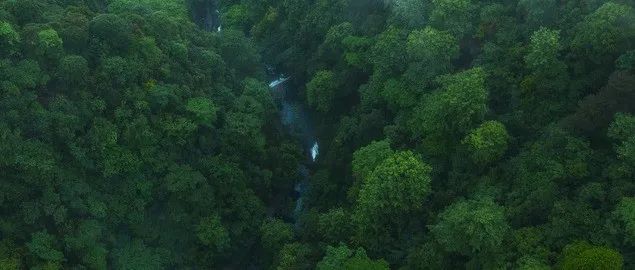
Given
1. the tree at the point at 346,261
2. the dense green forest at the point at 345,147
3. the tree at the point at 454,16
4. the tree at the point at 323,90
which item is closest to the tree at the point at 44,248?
the dense green forest at the point at 345,147

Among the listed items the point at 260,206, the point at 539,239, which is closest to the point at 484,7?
the point at 539,239

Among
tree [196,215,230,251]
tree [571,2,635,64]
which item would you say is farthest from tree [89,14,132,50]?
tree [571,2,635,64]

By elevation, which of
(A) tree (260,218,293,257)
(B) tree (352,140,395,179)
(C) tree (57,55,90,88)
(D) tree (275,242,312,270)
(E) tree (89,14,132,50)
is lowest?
(A) tree (260,218,293,257)

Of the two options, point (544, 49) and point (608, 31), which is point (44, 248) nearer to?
point (544, 49)

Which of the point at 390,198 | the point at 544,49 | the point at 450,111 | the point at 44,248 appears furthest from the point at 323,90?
the point at 44,248

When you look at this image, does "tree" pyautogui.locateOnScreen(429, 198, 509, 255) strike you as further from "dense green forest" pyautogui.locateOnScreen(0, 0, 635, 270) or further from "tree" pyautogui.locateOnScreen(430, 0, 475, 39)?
"tree" pyautogui.locateOnScreen(430, 0, 475, 39)

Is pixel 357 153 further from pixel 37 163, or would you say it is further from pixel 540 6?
pixel 37 163

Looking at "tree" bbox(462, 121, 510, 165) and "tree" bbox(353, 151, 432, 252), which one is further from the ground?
"tree" bbox(462, 121, 510, 165)

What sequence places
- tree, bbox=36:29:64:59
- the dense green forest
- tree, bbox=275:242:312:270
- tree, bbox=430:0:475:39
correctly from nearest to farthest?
the dense green forest < tree, bbox=36:29:64:59 < tree, bbox=275:242:312:270 < tree, bbox=430:0:475:39
